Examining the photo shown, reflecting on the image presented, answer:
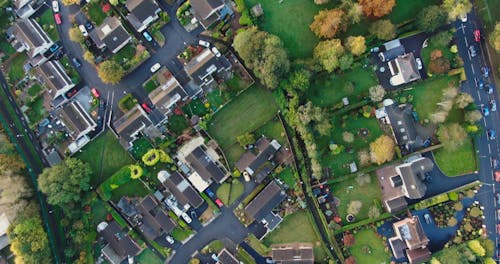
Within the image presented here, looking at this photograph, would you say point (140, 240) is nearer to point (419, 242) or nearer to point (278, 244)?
point (278, 244)

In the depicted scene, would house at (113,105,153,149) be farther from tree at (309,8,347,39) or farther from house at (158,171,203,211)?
tree at (309,8,347,39)

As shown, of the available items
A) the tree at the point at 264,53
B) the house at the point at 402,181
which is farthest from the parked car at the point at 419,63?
the tree at the point at 264,53

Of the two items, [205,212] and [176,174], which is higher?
[176,174]

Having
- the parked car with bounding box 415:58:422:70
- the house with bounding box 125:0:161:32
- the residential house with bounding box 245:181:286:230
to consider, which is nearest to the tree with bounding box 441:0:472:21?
the parked car with bounding box 415:58:422:70

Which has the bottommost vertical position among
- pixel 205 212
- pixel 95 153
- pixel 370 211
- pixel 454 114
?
pixel 370 211

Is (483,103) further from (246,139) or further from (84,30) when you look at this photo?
(84,30)

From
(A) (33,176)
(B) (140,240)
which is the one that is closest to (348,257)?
(B) (140,240)

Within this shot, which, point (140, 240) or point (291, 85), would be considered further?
point (140, 240)
